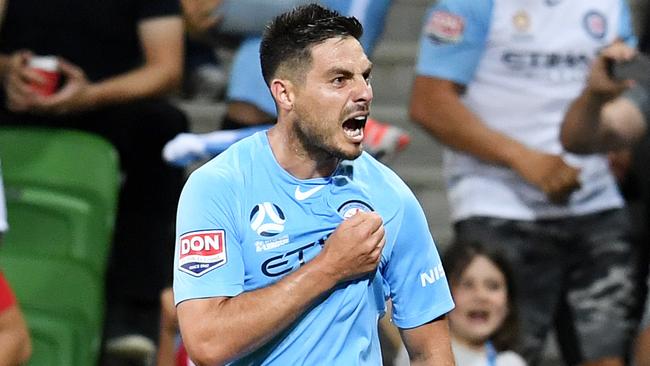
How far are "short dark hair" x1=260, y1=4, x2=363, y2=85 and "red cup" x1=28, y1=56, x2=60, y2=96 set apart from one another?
209cm

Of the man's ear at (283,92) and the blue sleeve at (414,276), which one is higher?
the man's ear at (283,92)

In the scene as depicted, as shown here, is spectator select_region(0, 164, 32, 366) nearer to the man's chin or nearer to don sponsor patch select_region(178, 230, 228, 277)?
don sponsor patch select_region(178, 230, 228, 277)

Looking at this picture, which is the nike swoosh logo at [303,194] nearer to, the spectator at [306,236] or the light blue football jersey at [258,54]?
the spectator at [306,236]

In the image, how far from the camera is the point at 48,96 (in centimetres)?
542

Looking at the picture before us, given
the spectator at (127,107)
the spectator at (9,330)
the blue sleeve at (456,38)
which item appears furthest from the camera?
the spectator at (127,107)

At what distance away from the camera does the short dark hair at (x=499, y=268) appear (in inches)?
200

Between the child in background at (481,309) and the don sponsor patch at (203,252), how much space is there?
5.96ft

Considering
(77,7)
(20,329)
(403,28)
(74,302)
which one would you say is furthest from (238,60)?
(403,28)

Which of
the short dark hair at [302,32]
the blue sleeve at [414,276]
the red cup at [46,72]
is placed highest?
the short dark hair at [302,32]

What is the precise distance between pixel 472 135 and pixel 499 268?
44cm

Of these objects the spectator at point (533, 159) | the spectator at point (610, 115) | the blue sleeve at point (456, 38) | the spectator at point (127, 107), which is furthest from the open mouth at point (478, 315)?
the spectator at point (127, 107)

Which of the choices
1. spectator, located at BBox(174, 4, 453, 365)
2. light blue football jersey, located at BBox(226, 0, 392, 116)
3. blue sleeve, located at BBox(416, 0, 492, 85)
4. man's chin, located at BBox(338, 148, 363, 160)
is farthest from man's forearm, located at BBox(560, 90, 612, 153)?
man's chin, located at BBox(338, 148, 363, 160)

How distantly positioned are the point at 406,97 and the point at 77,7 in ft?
6.85

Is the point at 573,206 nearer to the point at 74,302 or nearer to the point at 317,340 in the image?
the point at 74,302
